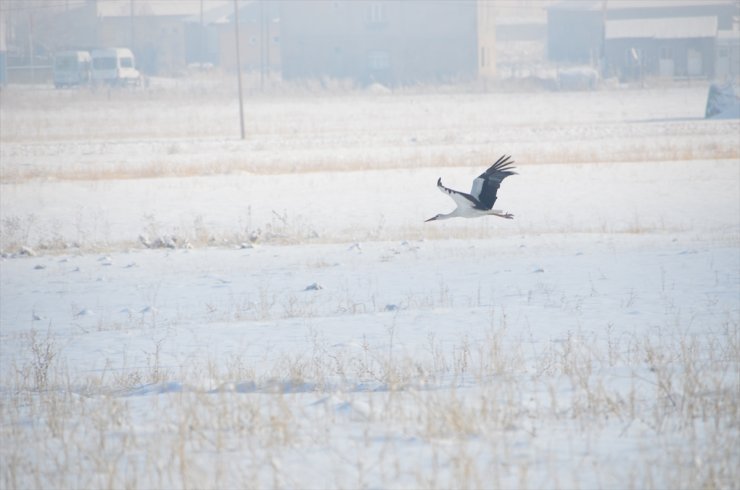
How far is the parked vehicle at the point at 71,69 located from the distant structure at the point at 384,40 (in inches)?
578

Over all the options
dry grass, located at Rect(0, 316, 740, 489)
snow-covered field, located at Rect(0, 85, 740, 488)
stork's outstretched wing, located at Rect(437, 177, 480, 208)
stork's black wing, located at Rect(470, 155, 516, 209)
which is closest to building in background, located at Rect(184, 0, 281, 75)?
snow-covered field, located at Rect(0, 85, 740, 488)

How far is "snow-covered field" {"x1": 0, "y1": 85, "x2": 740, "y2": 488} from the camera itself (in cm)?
601

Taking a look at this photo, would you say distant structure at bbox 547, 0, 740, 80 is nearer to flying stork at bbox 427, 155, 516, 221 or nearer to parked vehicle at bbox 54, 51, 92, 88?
parked vehicle at bbox 54, 51, 92, 88

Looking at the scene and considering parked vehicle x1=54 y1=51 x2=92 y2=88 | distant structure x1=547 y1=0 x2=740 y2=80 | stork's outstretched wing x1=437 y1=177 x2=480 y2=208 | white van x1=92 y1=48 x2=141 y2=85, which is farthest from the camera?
white van x1=92 y1=48 x2=141 y2=85

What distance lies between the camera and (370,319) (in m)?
11.1

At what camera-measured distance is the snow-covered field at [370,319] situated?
6008 millimetres

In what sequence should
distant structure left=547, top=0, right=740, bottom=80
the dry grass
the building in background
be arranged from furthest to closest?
the building in background
distant structure left=547, top=0, right=740, bottom=80
the dry grass

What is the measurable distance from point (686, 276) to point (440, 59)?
5870 centimetres

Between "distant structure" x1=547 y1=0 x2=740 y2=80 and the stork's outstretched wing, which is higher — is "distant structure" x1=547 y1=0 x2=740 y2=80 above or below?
above

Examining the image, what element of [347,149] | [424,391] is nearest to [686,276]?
[424,391]

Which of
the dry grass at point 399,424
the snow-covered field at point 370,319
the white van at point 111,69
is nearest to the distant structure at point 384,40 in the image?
the white van at point 111,69

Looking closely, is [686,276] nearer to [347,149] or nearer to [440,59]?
[347,149]

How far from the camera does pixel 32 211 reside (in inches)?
830

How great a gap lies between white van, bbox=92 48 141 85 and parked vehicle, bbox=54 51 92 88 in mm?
603
